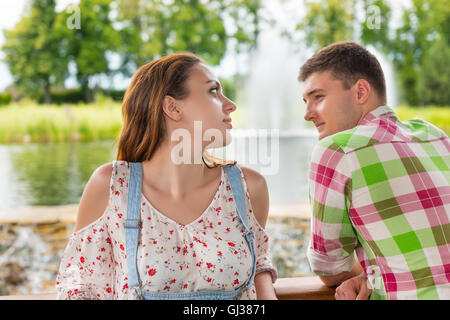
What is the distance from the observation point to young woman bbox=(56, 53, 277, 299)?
1013 mm

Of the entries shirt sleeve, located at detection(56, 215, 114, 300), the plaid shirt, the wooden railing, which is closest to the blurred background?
shirt sleeve, located at detection(56, 215, 114, 300)

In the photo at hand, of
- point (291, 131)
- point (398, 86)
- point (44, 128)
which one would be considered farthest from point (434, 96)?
point (44, 128)

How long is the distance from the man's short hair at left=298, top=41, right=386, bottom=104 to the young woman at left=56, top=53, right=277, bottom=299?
0.88ft

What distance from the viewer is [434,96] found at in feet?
18.7

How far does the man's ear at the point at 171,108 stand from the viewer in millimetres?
1104

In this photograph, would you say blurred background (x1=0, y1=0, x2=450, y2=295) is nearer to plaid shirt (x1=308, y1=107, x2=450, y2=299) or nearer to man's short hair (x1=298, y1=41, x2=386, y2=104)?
man's short hair (x1=298, y1=41, x2=386, y2=104)

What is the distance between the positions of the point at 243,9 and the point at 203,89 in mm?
4728

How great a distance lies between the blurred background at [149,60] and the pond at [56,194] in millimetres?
12

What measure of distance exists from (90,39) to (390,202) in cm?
475

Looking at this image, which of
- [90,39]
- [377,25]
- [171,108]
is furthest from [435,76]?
[171,108]

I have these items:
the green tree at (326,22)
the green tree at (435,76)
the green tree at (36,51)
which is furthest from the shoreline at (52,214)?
the green tree at (435,76)

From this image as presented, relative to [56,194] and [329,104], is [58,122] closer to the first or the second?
[56,194]

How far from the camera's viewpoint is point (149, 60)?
16.7 ft
